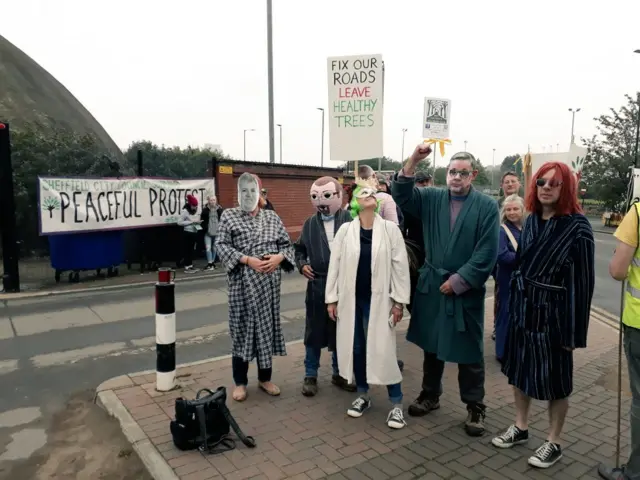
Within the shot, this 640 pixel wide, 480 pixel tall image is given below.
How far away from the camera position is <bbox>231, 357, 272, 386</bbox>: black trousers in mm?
4555

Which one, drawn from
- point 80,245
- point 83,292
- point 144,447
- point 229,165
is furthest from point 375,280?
point 229,165

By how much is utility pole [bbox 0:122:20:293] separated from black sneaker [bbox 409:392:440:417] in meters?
8.20

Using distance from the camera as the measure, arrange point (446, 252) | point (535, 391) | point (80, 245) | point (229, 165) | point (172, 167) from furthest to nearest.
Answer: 1. point (172, 167)
2. point (229, 165)
3. point (80, 245)
4. point (446, 252)
5. point (535, 391)

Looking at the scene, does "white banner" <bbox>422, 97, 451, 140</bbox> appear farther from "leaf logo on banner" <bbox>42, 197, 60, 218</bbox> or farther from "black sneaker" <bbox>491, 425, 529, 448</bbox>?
"leaf logo on banner" <bbox>42, 197, 60, 218</bbox>

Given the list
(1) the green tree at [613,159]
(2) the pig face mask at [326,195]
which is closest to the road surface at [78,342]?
(2) the pig face mask at [326,195]

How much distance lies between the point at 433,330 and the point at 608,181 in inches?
1449

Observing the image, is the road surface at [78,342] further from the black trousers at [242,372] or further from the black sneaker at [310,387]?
the black sneaker at [310,387]

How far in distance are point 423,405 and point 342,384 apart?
34.7 inches

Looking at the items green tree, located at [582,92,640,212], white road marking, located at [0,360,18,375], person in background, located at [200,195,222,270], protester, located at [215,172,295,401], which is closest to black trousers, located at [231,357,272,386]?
protester, located at [215,172,295,401]

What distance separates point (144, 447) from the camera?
366 cm

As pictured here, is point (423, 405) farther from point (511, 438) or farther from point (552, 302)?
point (552, 302)

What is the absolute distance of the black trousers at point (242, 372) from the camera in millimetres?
4555

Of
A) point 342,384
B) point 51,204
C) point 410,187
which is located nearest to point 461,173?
point 410,187

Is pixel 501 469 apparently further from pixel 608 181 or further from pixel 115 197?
pixel 608 181
